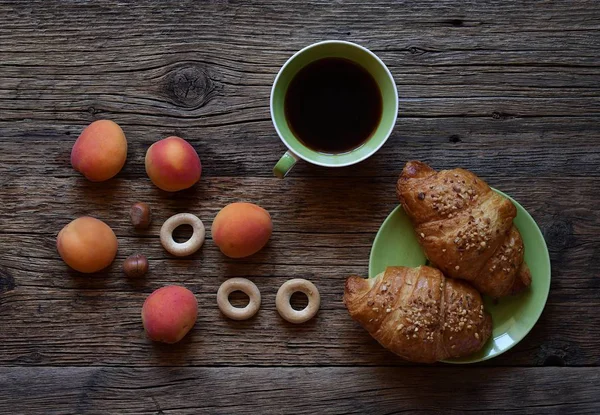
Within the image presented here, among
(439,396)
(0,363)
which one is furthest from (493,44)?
(0,363)

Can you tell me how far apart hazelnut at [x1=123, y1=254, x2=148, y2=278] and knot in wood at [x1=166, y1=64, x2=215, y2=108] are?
0.40 meters

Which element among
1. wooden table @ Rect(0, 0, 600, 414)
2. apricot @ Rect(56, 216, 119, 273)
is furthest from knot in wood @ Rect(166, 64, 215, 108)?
apricot @ Rect(56, 216, 119, 273)

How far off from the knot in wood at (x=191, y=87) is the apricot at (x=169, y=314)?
18.6 inches

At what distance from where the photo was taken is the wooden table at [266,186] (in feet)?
4.95

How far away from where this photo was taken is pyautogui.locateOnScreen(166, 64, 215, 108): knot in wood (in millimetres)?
1538

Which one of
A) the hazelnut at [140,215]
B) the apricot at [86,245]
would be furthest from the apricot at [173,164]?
the apricot at [86,245]

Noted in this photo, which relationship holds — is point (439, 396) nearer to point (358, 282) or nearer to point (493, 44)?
point (358, 282)

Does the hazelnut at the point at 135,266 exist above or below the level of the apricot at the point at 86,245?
below

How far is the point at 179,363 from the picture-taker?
4.96ft

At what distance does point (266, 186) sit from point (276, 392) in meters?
0.52

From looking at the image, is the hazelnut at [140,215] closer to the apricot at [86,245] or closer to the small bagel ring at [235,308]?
the apricot at [86,245]

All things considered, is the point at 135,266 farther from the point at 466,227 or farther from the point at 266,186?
the point at 466,227

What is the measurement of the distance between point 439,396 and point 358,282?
381 millimetres

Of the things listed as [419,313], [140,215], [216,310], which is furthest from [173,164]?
[419,313]
